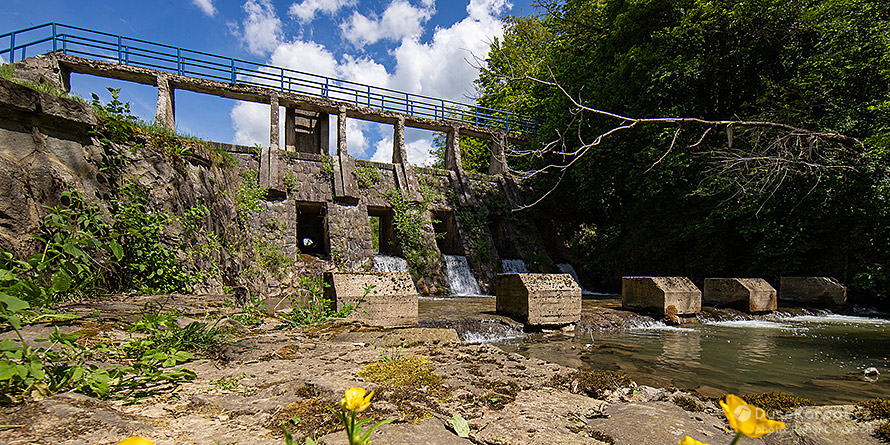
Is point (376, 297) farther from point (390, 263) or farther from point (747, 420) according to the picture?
point (390, 263)

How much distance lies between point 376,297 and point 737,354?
5.60 m

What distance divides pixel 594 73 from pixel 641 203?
6827 millimetres

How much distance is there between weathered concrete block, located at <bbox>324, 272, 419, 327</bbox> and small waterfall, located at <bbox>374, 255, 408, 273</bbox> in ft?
31.3

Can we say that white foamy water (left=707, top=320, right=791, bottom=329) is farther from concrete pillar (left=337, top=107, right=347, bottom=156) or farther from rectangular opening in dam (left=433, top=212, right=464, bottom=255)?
concrete pillar (left=337, top=107, right=347, bottom=156)

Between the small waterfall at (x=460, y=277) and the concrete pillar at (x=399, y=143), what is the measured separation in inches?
220

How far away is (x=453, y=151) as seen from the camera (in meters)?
21.1

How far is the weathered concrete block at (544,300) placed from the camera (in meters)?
7.50

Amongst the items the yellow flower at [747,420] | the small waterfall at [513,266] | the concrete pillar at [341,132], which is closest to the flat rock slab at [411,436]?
the yellow flower at [747,420]

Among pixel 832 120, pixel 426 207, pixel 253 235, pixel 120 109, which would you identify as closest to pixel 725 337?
pixel 832 120

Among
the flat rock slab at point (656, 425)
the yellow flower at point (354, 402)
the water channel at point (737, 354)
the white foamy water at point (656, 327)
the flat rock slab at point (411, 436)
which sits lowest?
the white foamy water at point (656, 327)

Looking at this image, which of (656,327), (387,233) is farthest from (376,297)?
(387,233)

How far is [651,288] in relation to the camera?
9438 millimetres

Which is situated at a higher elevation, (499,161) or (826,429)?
(499,161)

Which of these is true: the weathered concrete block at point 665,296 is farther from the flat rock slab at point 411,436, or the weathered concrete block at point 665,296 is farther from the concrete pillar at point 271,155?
the concrete pillar at point 271,155
